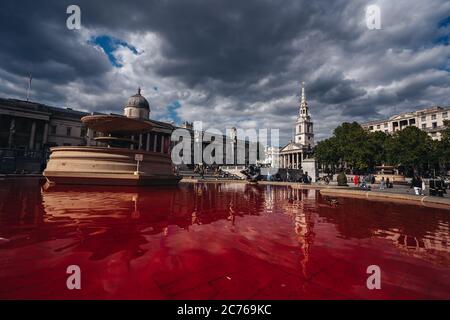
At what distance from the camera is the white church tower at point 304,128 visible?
101469mm

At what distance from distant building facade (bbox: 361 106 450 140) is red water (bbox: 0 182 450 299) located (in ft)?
252

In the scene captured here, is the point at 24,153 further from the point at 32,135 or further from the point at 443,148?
the point at 443,148

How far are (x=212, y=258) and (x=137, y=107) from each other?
54.3 m

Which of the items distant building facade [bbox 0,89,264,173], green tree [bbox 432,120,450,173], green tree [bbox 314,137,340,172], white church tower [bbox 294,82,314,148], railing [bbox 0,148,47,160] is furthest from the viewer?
white church tower [bbox 294,82,314,148]

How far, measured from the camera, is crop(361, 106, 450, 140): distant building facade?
6762 centimetres

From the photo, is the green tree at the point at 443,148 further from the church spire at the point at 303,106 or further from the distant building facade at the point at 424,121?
the church spire at the point at 303,106

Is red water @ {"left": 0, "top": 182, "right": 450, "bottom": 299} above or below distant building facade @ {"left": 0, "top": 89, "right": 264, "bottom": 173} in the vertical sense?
below

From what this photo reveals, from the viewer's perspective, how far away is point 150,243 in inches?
180

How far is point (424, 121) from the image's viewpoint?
2862 inches

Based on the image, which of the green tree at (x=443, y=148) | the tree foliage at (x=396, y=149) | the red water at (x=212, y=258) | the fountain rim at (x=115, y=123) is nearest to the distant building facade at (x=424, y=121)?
the tree foliage at (x=396, y=149)

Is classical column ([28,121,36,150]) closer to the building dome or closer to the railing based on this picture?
the railing

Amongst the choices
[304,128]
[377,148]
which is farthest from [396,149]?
[304,128]

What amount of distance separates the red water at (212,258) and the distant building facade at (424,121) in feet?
252

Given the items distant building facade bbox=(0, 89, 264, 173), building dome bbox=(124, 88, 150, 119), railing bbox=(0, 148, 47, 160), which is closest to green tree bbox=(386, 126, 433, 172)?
distant building facade bbox=(0, 89, 264, 173)
